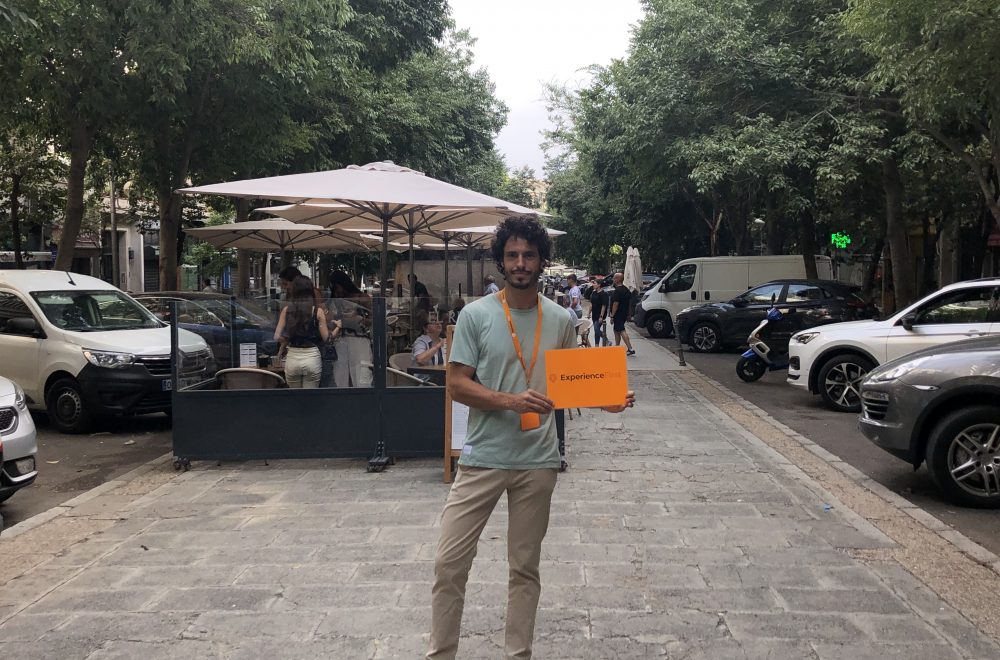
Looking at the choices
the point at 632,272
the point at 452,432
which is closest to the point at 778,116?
the point at 632,272

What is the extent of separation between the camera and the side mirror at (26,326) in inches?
391

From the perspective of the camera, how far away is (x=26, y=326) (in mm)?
9938

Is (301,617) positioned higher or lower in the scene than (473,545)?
lower

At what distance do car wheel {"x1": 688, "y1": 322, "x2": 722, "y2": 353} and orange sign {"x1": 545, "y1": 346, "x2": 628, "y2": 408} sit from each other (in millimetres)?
16338

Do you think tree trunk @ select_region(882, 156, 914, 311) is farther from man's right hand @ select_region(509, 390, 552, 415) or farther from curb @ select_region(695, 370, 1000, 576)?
man's right hand @ select_region(509, 390, 552, 415)

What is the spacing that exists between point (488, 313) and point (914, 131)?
1449 centimetres

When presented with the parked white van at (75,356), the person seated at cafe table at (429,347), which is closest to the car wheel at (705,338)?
the parked white van at (75,356)

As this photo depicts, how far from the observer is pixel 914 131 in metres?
15.5

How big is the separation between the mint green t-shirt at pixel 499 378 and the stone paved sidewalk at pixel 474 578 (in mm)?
1020

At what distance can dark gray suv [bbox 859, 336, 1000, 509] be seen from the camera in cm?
637

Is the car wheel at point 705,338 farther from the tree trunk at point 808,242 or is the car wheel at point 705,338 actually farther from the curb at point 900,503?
the curb at point 900,503

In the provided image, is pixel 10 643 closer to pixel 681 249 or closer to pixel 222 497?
pixel 222 497

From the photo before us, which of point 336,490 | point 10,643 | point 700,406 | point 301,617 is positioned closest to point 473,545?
point 301,617

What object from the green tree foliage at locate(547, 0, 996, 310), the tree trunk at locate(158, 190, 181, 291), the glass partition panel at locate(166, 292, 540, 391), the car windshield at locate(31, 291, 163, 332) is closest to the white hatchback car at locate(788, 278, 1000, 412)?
the green tree foliage at locate(547, 0, 996, 310)
